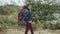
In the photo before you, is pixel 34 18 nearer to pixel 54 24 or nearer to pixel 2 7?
pixel 54 24

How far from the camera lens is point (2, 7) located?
165 centimetres

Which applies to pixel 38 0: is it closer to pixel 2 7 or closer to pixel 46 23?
pixel 46 23

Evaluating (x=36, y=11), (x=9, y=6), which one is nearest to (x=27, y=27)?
(x=36, y=11)

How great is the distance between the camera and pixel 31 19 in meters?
1.63

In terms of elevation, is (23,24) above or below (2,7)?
below

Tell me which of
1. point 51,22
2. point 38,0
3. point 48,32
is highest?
point 38,0

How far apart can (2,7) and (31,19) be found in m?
0.36

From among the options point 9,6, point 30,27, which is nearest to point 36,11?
point 30,27

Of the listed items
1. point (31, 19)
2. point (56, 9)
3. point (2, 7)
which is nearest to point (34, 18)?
point (31, 19)

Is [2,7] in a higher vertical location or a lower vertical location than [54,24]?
higher

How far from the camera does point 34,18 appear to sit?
63.9 inches

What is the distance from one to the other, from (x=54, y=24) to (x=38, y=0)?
0.33m

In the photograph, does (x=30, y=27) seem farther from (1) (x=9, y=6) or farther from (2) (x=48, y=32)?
(1) (x=9, y=6)

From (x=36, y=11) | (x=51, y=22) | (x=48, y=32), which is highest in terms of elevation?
(x=36, y=11)
